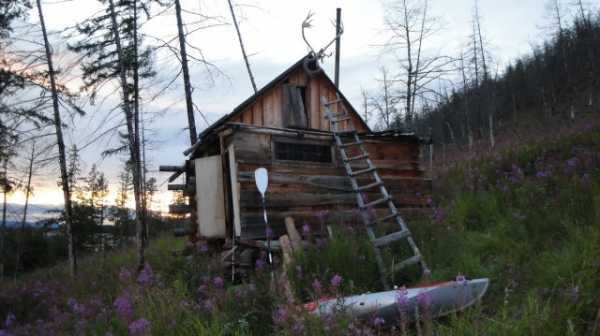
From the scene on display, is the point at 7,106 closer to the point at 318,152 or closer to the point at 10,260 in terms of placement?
the point at 318,152

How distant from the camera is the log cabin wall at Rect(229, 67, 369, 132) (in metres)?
11.6

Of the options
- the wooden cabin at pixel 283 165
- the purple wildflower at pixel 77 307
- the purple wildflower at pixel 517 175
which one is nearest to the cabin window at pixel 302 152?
the wooden cabin at pixel 283 165

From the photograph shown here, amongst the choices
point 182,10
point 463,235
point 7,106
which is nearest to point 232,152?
point 463,235

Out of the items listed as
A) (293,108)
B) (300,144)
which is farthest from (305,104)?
(300,144)

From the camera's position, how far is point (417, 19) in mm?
20484

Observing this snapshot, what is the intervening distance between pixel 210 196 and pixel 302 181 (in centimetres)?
235

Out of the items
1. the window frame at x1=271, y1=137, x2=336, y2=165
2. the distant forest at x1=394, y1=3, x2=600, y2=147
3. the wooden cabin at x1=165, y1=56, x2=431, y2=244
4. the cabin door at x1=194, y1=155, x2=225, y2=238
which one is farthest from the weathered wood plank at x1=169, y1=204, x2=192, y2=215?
the distant forest at x1=394, y1=3, x2=600, y2=147

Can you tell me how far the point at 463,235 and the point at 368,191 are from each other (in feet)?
12.9

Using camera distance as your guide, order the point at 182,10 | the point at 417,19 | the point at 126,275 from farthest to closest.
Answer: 1. the point at 417,19
2. the point at 182,10
3. the point at 126,275

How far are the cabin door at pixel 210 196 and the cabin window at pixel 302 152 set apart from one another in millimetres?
1521

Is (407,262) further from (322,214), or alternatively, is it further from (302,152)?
(302,152)

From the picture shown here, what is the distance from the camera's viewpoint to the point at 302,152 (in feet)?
35.2

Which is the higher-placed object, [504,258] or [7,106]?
[7,106]

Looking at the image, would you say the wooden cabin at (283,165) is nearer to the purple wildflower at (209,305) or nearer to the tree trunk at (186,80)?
the tree trunk at (186,80)
